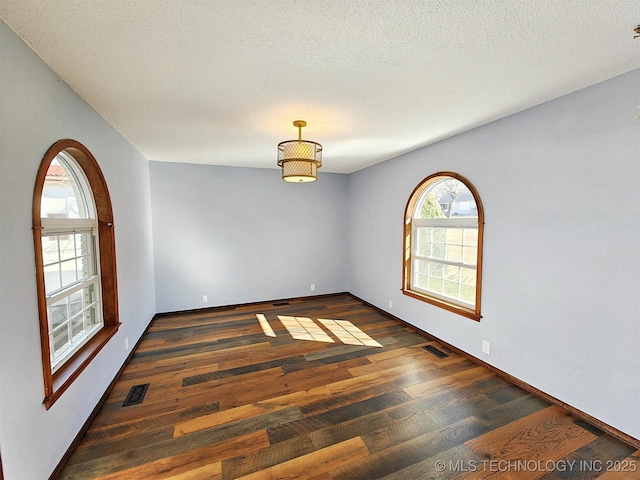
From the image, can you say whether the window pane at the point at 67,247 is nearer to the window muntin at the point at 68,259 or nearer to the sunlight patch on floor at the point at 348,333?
the window muntin at the point at 68,259

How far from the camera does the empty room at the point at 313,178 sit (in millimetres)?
1368

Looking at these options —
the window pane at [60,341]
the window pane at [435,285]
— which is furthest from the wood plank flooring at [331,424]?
the window pane at [435,285]

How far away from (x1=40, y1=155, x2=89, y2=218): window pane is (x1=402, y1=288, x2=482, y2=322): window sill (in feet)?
12.4

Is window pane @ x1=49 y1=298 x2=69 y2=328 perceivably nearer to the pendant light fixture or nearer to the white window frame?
the pendant light fixture

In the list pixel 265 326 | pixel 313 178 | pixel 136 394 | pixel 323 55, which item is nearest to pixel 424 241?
pixel 313 178

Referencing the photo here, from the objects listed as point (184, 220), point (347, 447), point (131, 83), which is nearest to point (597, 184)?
point (347, 447)

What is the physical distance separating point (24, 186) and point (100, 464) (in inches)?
67.3

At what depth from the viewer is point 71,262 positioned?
6.97 feet

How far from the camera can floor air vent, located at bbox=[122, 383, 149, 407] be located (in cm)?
227

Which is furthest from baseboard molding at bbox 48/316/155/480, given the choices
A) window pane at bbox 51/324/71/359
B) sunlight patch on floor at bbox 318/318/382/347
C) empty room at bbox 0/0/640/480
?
sunlight patch on floor at bbox 318/318/382/347

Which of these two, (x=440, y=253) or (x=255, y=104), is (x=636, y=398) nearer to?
(x=440, y=253)

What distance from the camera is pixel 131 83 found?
6.18 feet

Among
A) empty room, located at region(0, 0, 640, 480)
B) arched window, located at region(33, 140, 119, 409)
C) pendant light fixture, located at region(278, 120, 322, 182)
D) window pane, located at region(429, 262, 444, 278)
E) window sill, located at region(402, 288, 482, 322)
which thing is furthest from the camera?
window pane, located at region(429, 262, 444, 278)

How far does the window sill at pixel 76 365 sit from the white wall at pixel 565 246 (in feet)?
11.4
